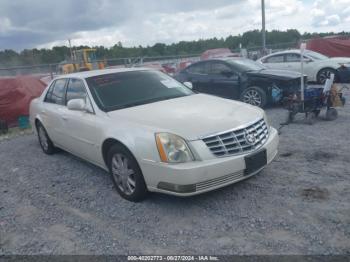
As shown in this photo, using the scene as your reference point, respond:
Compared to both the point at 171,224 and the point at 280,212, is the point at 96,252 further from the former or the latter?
the point at 280,212

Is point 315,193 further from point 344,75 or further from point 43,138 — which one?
point 344,75

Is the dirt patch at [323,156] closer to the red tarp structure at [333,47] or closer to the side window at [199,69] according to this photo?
the side window at [199,69]

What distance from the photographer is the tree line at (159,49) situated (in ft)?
120

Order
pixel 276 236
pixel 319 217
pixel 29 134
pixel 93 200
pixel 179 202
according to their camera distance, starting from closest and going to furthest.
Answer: pixel 276 236 → pixel 319 217 → pixel 179 202 → pixel 93 200 → pixel 29 134

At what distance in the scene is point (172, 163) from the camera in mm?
3527

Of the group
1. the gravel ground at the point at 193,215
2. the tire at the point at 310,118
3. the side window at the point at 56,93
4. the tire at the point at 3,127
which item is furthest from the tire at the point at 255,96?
the tire at the point at 3,127

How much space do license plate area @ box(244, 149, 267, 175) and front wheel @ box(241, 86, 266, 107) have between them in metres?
5.11

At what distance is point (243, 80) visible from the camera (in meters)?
9.09

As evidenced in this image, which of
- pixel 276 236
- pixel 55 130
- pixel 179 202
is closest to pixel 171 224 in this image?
pixel 179 202

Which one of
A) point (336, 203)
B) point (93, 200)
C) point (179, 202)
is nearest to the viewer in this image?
point (336, 203)

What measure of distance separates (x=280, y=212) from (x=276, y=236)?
18.3 inches

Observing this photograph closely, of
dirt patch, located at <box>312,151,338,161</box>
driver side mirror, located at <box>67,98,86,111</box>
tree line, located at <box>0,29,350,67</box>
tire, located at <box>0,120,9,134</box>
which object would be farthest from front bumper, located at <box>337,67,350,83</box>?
tree line, located at <box>0,29,350,67</box>

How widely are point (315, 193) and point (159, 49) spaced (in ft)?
139

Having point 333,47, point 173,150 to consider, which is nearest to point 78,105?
point 173,150
